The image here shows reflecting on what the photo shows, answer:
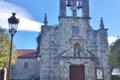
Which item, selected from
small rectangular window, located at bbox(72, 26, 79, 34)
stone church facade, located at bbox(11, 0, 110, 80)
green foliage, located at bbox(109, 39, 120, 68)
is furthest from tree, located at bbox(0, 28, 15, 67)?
green foliage, located at bbox(109, 39, 120, 68)

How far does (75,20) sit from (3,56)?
10120 mm

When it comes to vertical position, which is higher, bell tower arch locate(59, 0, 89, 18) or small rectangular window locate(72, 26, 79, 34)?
bell tower arch locate(59, 0, 89, 18)

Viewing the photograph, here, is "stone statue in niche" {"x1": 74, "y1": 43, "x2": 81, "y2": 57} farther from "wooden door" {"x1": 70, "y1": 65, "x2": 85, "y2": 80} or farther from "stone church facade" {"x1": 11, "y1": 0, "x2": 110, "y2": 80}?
"wooden door" {"x1": 70, "y1": 65, "x2": 85, "y2": 80}

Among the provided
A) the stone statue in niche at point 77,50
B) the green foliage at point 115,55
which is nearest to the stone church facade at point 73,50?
the stone statue in niche at point 77,50

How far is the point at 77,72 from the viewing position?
2616 centimetres

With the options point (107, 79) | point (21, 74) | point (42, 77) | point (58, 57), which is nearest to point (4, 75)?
point (42, 77)

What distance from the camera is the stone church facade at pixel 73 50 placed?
25.8 metres

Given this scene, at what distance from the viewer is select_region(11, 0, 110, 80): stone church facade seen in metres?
25.8

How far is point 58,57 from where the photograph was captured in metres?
26.0

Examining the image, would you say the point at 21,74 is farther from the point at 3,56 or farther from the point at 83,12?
the point at 3,56

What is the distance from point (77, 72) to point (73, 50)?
234 centimetres

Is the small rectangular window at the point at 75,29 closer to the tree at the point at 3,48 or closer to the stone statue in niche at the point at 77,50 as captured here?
the stone statue in niche at the point at 77,50

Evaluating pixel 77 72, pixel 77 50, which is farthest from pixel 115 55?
pixel 77 72

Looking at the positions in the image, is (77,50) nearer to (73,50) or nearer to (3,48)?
(73,50)
